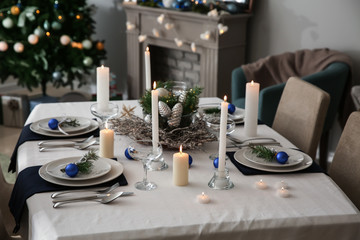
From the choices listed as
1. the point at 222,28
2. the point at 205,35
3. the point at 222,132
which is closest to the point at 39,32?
the point at 205,35

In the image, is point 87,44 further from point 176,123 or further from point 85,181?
point 85,181

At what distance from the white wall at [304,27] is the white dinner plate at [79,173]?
256cm

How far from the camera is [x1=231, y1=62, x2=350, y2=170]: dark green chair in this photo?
342cm

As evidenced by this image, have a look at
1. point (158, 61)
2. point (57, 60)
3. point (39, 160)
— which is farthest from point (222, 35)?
point (39, 160)

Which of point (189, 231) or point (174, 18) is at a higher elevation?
point (174, 18)

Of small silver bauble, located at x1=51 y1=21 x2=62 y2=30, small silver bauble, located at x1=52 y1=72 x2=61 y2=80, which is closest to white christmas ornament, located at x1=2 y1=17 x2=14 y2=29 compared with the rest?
small silver bauble, located at x1=51 y1=21 x2=62 y2=30

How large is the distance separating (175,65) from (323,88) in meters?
1.94

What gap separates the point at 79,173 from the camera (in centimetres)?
172

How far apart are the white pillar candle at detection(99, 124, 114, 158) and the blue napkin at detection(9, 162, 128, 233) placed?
18 cm

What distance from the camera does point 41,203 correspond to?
1.55 metres

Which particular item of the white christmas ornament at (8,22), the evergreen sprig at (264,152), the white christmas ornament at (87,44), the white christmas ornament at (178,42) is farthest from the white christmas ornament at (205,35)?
the evergreen sprig at (264,152)

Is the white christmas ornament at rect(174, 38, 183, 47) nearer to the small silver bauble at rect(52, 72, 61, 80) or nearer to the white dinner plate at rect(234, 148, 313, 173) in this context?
the small silver bauble at rect(52, 72, 61, 80)

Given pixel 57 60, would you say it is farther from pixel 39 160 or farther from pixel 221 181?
pixel 221 181

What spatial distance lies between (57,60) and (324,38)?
238cm
